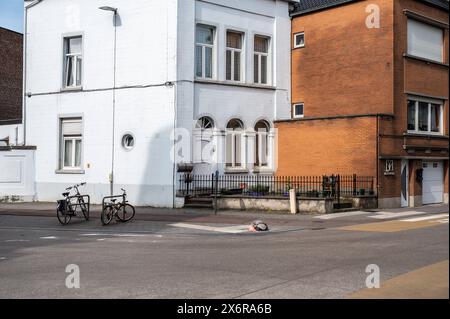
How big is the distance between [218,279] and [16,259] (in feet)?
15.1

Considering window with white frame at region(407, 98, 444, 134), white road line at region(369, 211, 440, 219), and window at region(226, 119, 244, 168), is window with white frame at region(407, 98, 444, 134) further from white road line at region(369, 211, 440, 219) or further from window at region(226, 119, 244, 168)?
window at region(226, 119, 244, 168)

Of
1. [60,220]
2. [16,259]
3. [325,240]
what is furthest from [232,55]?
[16,259]

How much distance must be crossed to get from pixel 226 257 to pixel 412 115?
16514 millimetres

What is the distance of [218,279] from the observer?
8336 millimetres

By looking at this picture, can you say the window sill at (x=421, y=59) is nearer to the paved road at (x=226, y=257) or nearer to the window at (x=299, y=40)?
the window at (x=299, y=40)

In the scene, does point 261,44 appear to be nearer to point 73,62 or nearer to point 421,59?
point 421,59

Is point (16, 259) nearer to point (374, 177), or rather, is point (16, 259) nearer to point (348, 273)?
point (348, 273)

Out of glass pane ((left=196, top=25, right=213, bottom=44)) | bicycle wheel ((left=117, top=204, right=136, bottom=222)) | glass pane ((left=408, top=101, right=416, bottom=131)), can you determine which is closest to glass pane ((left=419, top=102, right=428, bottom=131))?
glass pane ((left=408, top=101, right=416, bottom=131))

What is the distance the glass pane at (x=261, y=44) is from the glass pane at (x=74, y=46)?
8.03 metres

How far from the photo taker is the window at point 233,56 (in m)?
24.9

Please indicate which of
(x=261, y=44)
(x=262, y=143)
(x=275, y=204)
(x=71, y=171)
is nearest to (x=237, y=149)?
(x=262, y=143)

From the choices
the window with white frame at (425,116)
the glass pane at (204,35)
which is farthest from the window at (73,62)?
the window with white frame at (425,116)

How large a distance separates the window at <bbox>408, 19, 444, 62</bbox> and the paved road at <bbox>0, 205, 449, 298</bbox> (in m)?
9.47
